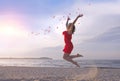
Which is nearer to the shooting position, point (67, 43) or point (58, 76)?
point (67, 43)

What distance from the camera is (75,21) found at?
15.1m

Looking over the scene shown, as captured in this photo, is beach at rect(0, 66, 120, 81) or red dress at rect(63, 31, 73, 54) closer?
red dress at rect(63, 31, 73, 54)

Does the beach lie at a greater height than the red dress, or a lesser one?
lesser

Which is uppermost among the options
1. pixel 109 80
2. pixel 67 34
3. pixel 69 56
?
pixel 67 34

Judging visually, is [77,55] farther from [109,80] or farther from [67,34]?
[109,80]

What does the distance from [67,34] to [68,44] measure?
0.50 metres

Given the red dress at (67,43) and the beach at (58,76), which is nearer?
the red dress at (67,43)

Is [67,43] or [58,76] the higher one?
[67,43]

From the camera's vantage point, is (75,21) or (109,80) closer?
(75,21)

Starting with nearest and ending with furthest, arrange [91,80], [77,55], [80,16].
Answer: [80,16] < [77,55] < [91,80]

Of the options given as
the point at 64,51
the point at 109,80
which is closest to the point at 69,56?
the point at 64,51

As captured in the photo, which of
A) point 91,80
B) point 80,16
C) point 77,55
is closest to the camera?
point 80,16

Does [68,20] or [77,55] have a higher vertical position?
[68,20]

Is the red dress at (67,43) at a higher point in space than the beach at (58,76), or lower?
higher
